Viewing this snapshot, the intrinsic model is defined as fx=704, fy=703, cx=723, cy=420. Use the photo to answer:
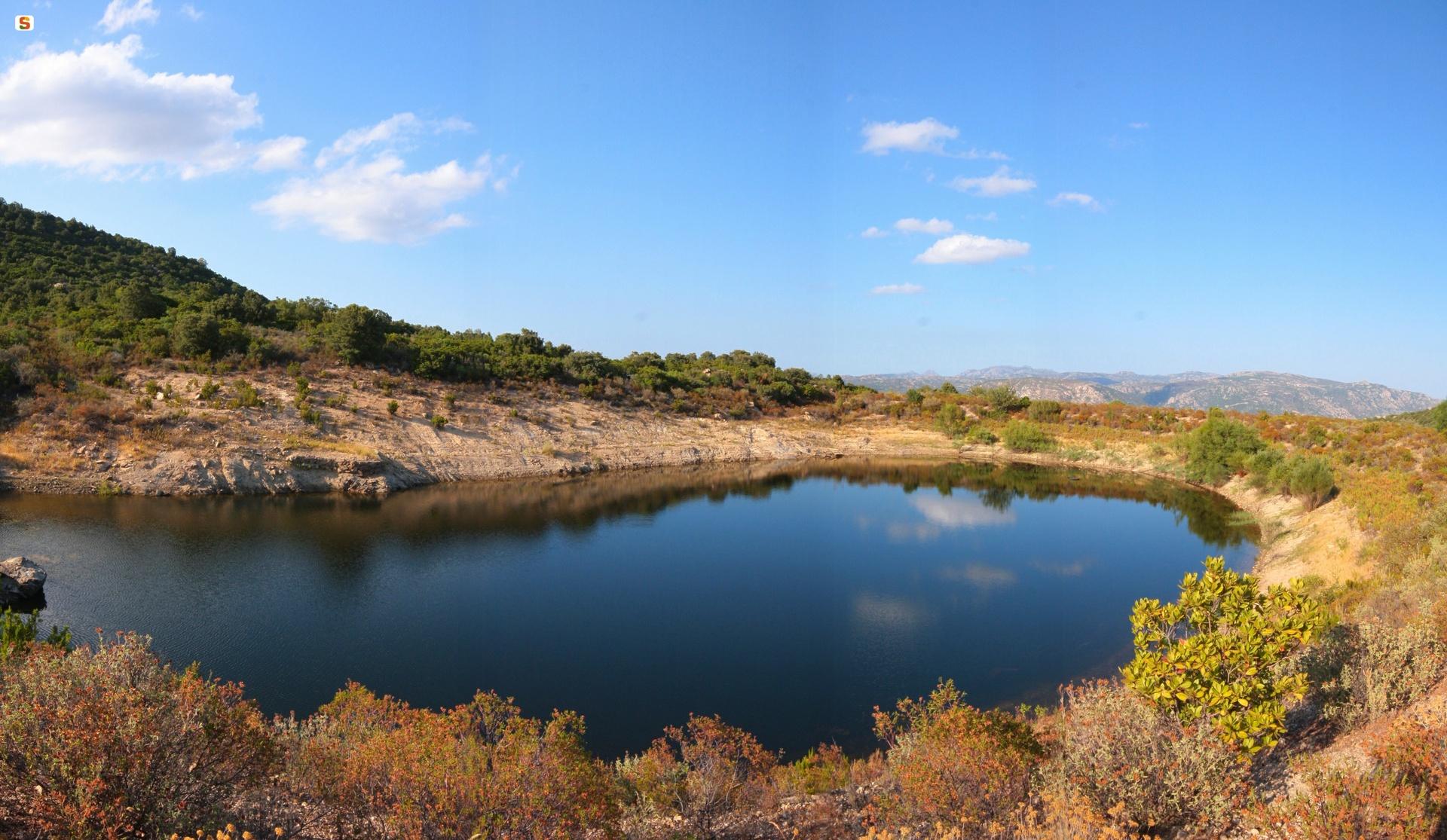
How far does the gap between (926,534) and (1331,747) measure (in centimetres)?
2510

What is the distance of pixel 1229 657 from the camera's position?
30.5 ft

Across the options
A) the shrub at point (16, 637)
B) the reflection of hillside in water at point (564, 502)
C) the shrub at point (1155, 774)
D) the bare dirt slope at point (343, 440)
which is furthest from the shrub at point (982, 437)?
the shrub at point (16, 637)

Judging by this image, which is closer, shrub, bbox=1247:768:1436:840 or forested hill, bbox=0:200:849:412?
shrub, bbox=1247:768:1436:840

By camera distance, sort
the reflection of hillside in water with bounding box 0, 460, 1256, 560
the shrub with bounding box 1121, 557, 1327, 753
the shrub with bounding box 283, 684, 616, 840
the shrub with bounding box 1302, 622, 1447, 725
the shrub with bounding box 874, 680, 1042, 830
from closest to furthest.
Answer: the shrub with bounding box 283, 684, 616, 840 → the shrub with bounding box 874, 680, 1042, 830 → the shrub with bounding box 1121, 557, 1327, 753 → the shrub with bounding box 1302, 622, 1447, 725 → the reflection of hillside in water with bounding box 0, 460, 1256, 560

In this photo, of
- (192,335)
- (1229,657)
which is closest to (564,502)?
(192,335)

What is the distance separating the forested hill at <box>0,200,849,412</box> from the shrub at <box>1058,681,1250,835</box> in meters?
50.7

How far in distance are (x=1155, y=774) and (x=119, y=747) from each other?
38.7 ft

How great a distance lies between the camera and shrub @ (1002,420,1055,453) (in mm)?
61938

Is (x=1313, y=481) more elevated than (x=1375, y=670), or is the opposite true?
(x=1313, y=481)

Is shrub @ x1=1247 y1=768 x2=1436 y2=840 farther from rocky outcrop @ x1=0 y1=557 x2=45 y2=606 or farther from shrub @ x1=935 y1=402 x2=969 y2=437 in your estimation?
shrub @ x1=935 y1=402 x2=969 y2=437

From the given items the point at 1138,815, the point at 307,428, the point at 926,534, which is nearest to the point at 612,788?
Answer: the point at 1138,815

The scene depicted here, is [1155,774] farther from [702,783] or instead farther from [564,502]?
[564,502]

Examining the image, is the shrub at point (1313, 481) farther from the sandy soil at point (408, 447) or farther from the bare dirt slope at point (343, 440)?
the bare dirt slope at point (343, 440)

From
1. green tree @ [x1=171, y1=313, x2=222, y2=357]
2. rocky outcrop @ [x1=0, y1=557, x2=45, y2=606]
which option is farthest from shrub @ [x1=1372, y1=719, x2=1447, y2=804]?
green tree @ [x1=171, y1=313, x2=222, y2=357]
